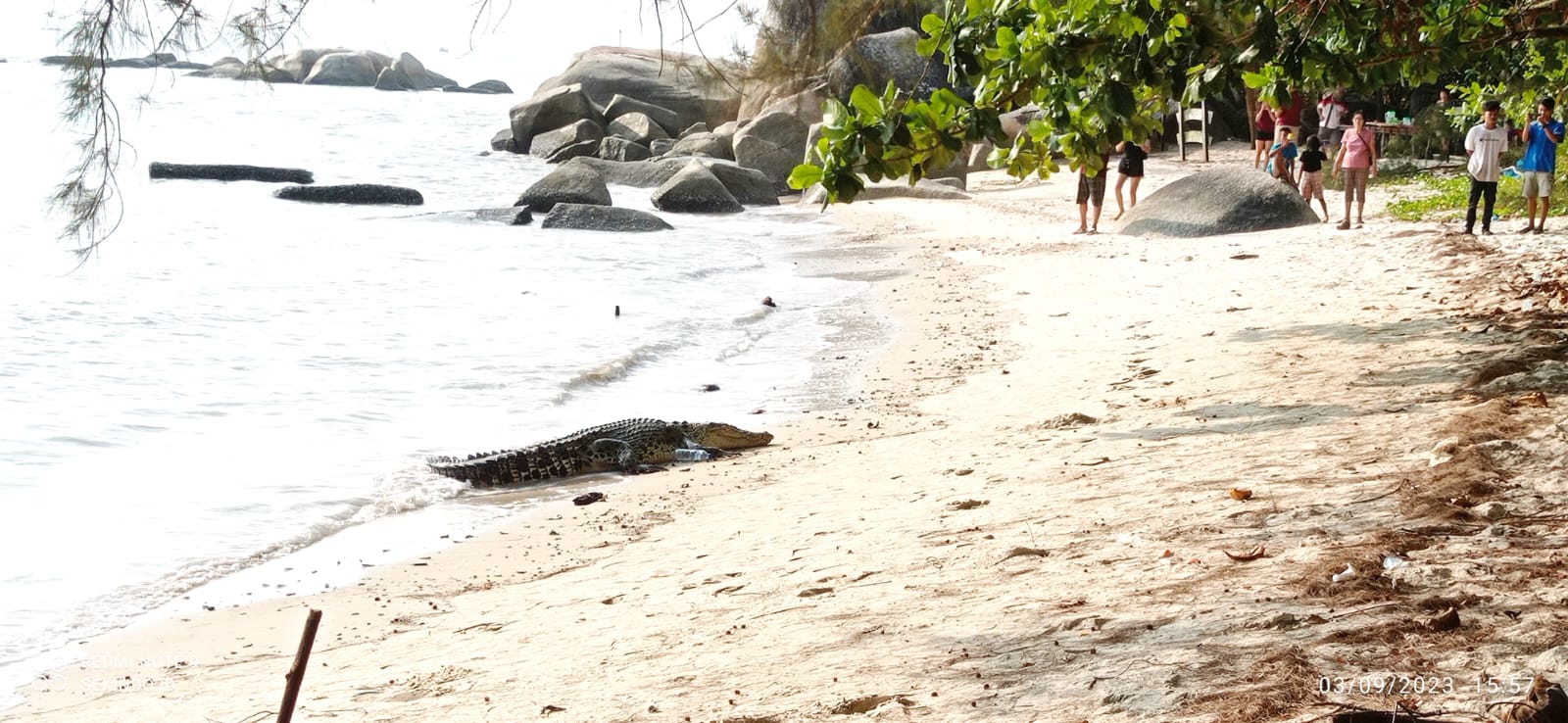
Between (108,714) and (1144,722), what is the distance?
3.17m

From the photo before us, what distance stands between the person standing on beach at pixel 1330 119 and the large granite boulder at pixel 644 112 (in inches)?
806

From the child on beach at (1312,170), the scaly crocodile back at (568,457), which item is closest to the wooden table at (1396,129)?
the child on beach at (1312,170)

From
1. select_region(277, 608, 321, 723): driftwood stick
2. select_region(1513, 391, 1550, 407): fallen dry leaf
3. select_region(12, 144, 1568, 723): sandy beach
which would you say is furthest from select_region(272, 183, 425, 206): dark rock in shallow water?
select_region(277, 608, 321, 723): driftwood stick

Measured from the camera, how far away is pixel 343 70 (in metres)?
80.5

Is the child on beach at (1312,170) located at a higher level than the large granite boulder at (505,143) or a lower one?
lower

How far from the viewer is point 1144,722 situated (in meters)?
2.80

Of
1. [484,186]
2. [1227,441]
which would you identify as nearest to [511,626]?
[1227,441]

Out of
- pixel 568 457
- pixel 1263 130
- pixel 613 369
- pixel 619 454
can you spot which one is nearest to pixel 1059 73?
pixel 619 454

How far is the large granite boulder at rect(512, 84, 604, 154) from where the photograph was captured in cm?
3688

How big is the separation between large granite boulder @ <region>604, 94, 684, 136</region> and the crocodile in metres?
29.6

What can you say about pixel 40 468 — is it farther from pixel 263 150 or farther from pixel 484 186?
pixel 263 150

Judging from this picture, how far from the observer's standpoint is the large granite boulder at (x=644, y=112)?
121 ft

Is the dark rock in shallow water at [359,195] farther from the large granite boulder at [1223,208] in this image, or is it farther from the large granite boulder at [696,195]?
the large granite boulder at [1223,208]

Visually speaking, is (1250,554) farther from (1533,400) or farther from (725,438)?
(725,438)
